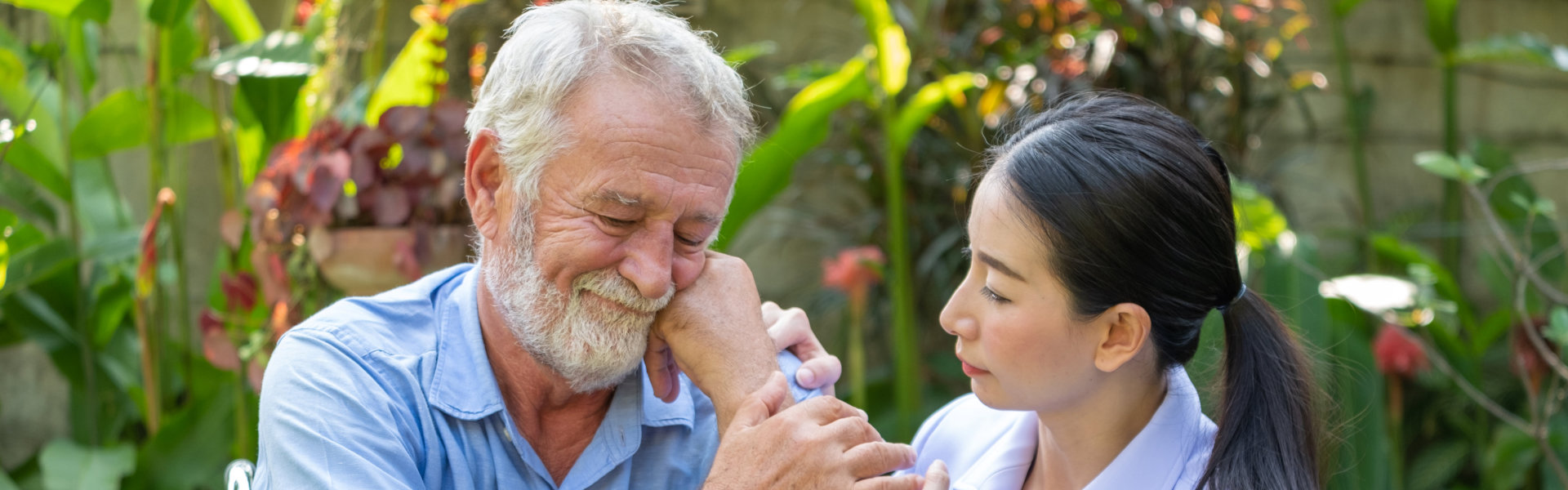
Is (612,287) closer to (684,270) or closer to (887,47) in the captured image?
(684,270)

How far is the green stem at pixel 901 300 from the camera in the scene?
303 centimetres

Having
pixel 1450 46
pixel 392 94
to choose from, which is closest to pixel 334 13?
pixel 392 94

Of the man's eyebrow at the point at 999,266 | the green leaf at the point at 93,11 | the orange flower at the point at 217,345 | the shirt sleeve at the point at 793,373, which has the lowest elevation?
the orange flower at the point at 217,345

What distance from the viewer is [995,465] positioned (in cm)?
157

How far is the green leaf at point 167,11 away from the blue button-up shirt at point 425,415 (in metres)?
1.23

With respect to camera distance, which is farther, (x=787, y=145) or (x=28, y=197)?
(x=28, y=197)

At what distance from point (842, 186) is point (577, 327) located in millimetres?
2712

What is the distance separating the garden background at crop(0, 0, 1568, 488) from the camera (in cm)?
233

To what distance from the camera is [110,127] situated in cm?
264

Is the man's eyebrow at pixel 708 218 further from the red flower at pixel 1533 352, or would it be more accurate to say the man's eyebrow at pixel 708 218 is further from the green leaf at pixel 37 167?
the red flower at pixel 1533 352

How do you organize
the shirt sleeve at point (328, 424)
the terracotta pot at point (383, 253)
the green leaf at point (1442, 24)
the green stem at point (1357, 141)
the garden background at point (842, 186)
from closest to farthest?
the shirt sleeve at point (328, 424) → the terracotta pot at point (383, 253) → the garden background at point (842, 186) → the green leaf at point (1442, 24) → the green stem at point (1357, 141)

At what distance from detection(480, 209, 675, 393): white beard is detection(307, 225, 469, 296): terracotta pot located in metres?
0.70

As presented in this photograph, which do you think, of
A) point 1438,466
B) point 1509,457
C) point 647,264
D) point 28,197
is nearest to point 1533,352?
point 1509,457

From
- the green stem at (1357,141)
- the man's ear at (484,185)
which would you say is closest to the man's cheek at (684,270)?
the man's ear at (484,185)
